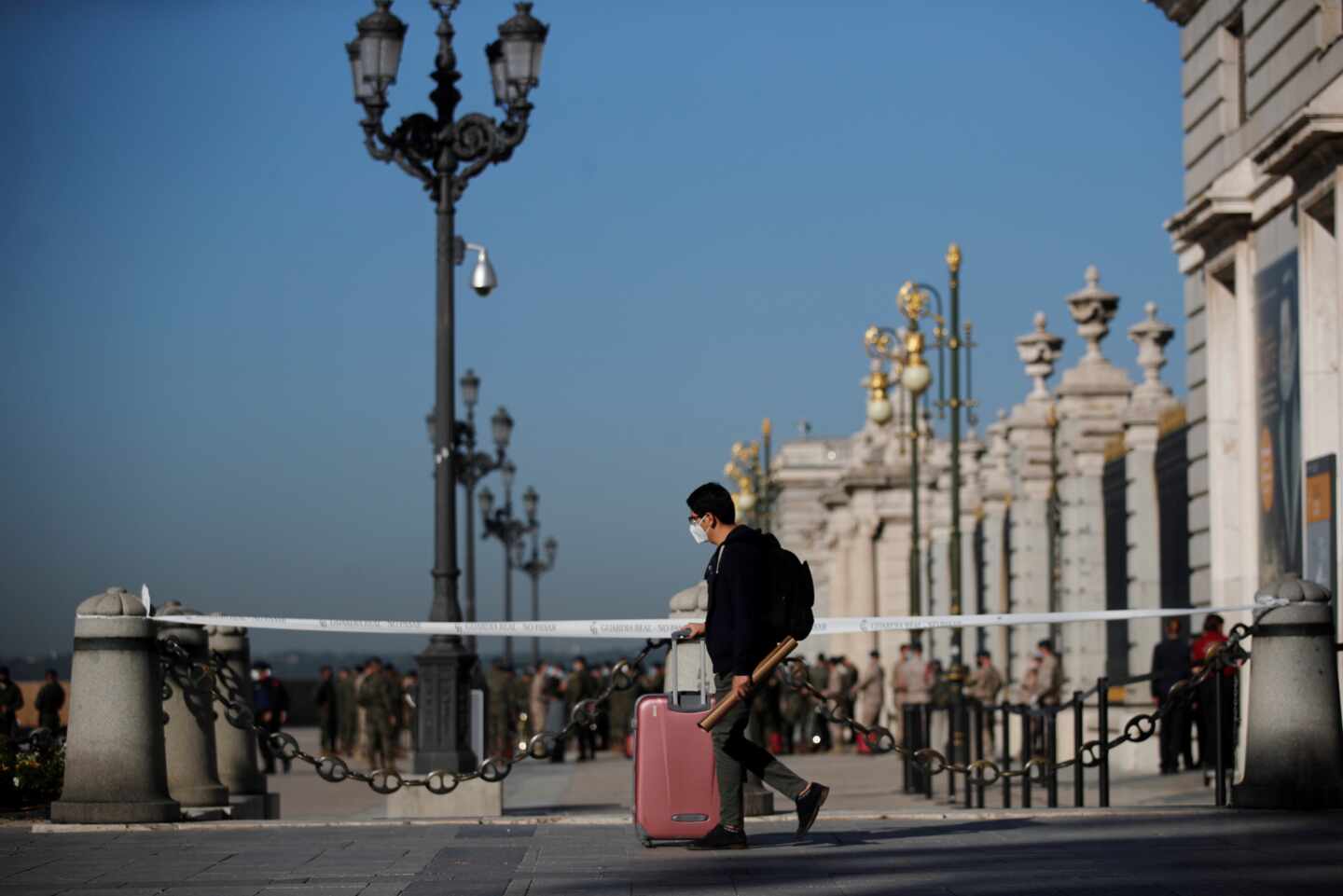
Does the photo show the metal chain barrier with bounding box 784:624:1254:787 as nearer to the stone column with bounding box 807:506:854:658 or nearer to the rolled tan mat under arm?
the rolled tan mat under arm

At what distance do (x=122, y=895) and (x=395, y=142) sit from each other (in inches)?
437

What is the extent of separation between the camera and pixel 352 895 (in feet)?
30.0

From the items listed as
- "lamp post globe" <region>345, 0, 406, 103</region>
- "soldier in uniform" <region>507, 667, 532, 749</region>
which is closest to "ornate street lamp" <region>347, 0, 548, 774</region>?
"lamp post globe" <region>345, 0, 406, 103</region>

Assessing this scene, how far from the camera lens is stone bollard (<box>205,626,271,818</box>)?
16.6 meters

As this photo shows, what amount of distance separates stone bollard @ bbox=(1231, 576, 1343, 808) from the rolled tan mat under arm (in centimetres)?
362

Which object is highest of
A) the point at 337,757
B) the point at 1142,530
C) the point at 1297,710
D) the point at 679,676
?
the point at 1142,530

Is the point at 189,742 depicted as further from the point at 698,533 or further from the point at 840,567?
the point at 840,567

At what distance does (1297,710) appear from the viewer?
1305cm

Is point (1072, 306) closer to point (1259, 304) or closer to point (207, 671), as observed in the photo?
point (1259, 304)

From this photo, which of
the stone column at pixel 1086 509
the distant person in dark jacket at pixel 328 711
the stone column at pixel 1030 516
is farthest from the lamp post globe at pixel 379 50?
the distant person in dark jacket at pixel 328 711

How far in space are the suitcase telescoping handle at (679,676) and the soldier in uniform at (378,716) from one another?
20826mm

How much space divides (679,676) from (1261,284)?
1018cm

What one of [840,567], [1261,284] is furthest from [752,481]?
[1261,284]

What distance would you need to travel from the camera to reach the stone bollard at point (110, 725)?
42.7 feet
